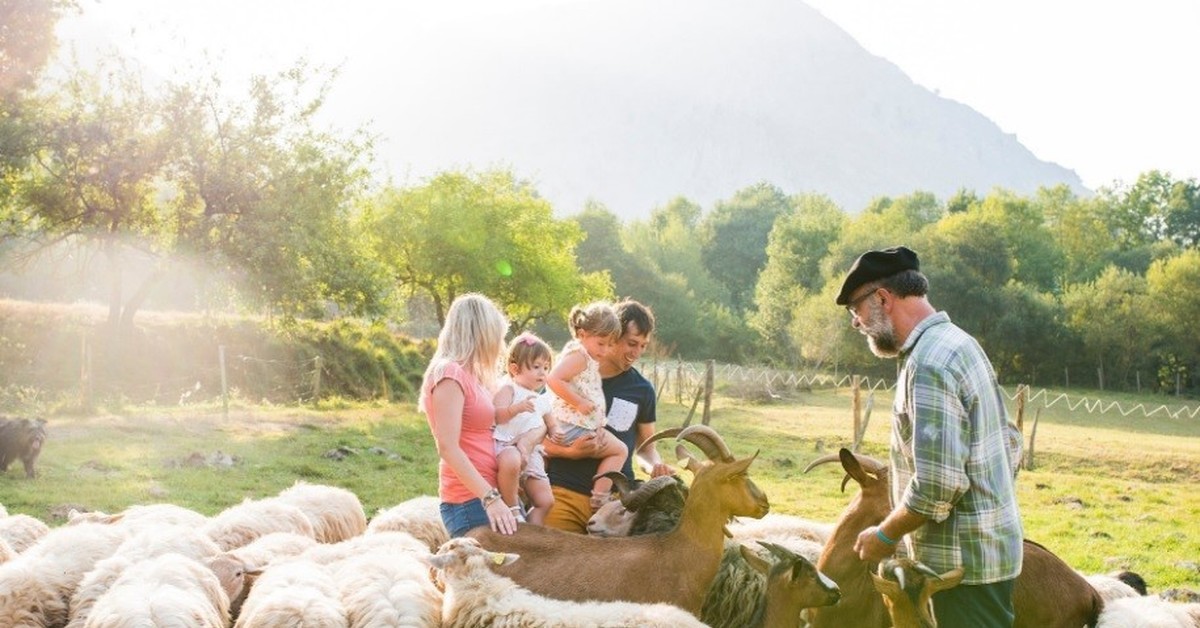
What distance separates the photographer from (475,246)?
128ft

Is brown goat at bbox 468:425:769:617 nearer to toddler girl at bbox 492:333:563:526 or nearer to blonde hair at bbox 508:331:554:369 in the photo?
toddler girl at bbox 492:333:563:526

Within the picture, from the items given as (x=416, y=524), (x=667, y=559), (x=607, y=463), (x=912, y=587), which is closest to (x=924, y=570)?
(x=912, y=587)

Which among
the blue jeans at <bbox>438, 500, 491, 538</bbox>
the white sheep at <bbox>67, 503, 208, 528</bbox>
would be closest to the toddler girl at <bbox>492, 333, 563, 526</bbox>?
the blue jeans at <bbox>438, 500, 491, 538</bbox>

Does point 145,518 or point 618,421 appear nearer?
point 618,421

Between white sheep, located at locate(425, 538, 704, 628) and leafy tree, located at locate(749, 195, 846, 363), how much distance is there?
55.6 metres

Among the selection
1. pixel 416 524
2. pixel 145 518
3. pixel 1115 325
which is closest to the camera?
pixel 145 518

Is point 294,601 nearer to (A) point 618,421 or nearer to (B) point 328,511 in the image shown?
(A) point 618,421

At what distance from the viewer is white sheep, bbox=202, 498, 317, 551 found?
321 inches

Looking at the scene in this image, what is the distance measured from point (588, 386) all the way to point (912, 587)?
2.60 meters

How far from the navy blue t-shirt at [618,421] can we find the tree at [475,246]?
31.8m

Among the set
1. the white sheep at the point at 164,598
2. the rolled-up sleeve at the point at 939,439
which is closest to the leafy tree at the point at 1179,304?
the rolled-up sleeve at the point at 939,439

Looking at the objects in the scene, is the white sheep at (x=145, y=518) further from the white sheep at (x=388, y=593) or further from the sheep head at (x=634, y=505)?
the sheep head at (x=634, y=505)

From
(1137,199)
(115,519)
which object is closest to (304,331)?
(115,519)

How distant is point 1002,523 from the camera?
410 cm
